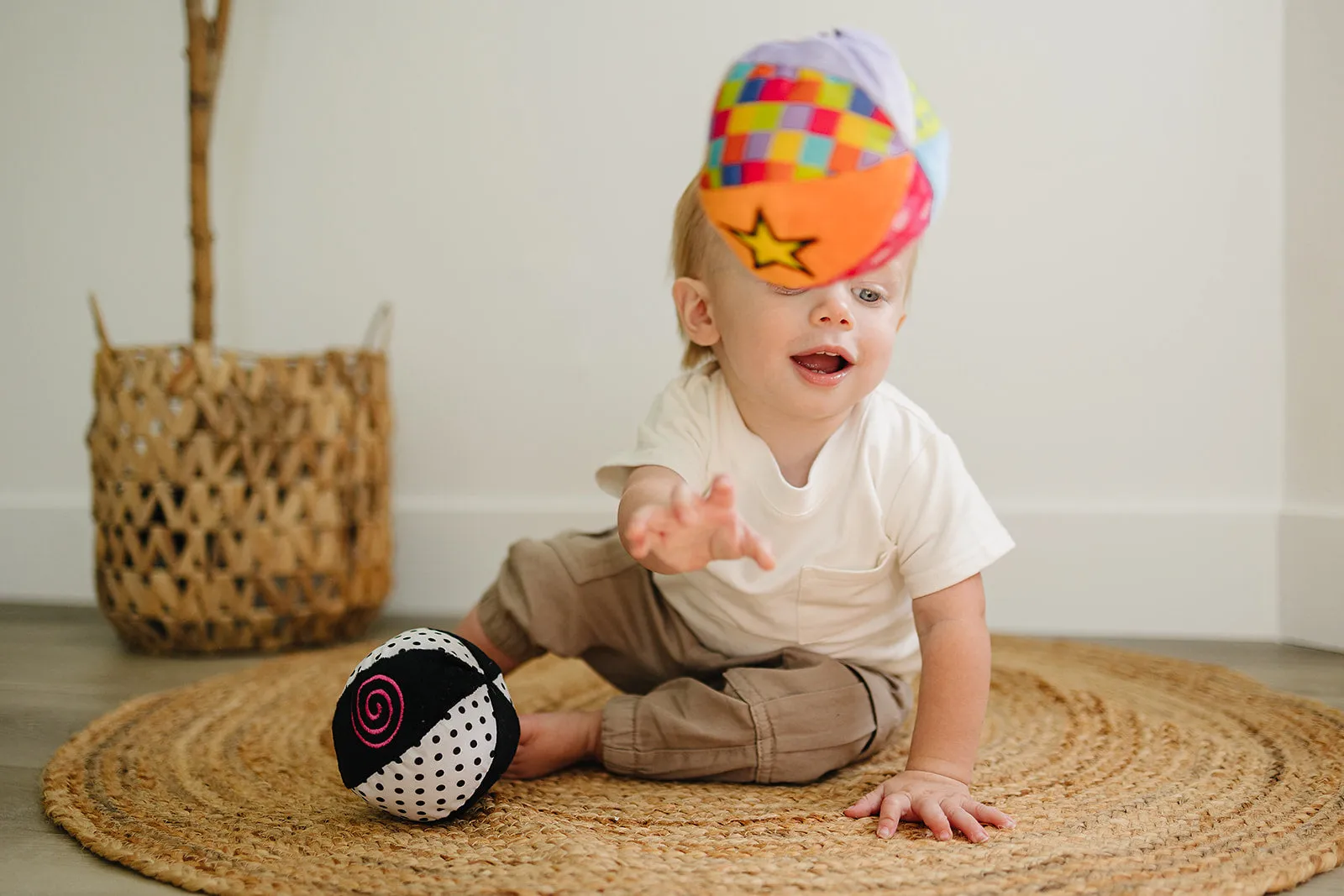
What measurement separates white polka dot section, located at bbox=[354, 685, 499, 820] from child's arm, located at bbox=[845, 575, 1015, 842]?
0.83 feet

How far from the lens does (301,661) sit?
133 cm

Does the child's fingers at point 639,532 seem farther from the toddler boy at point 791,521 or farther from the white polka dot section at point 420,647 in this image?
the white polka dot section at point 420,647

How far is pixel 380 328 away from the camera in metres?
1.66

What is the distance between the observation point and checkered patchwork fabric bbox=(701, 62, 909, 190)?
714mm

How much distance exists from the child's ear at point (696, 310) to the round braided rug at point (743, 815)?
34 cm

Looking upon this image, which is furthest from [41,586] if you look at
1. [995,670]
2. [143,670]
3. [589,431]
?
[995,670]

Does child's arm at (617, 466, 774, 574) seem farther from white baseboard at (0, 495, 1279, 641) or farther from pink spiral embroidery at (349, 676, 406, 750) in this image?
white baseboard at (0, 495, 1279, 641)

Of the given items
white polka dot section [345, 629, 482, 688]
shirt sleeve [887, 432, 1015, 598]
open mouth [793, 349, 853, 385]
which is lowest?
white polka dot section [345, 629, 482, 688]

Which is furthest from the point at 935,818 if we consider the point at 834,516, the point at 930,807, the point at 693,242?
the point at 693,242

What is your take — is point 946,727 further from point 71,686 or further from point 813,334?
point 71,686

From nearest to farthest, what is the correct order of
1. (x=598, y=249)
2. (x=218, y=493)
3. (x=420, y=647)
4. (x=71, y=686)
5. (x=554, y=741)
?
1. (x=420, y=647)
2. (x=554, y=741)
3. (x=71, y=686)
4. (x=218, y=493)
5. (x=598, y=249)

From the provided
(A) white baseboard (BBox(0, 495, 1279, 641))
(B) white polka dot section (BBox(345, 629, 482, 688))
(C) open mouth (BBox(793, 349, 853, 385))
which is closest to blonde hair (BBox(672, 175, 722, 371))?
(C) open mouth (BBox(793, 349, 853, 385))

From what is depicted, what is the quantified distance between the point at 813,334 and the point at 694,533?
0.67 ft

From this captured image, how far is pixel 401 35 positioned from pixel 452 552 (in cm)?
70
